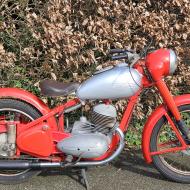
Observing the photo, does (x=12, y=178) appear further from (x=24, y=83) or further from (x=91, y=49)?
(x=91, y=49)

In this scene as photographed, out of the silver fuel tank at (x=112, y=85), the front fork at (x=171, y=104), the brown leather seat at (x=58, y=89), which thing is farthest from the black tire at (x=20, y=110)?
the front fork at (x=171, y=104)

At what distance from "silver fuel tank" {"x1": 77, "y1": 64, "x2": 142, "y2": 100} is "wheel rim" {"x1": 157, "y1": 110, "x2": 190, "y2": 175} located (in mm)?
595

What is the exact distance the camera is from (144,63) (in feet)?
13.2

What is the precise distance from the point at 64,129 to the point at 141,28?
170 centimetres

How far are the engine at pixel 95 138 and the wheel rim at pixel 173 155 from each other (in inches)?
21.8

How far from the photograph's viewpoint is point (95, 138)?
4020mm

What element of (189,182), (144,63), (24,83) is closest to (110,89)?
(144,63)

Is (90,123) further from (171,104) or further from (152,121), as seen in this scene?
(171,104)

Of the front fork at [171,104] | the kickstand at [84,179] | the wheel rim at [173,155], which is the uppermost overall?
the front fork at [171,104]

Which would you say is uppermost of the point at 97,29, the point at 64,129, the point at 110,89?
the point at 97,29

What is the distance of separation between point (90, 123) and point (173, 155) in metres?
1.24

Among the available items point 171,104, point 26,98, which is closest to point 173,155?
point 171,104

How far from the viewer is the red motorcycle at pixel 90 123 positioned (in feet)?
13.0

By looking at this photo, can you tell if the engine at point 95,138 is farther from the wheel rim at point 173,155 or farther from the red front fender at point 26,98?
the wheel rim at point 173,155
